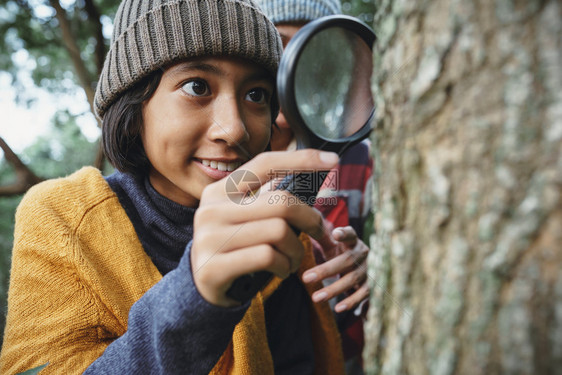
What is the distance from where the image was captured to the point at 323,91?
934 millimetres

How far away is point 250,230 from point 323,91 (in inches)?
15.8

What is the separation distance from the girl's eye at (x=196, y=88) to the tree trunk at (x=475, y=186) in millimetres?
816

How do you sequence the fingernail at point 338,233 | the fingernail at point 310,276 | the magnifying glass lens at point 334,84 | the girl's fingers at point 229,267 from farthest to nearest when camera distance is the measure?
1. the fingernail at point 338,233
2. the fingernail at point 310,276
3. the magnifying glass lens at point 334,84
4. the girl's fingers at point 229,267

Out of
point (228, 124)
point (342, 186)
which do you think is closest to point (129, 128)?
point (228, 124)

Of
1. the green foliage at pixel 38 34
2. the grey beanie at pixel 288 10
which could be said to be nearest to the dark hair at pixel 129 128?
the grey beanie at pixel 288 10

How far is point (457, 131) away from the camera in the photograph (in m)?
0.49

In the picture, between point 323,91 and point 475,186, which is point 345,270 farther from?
point 475,186

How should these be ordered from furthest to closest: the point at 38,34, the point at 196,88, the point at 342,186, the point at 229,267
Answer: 1. the point at 38,34
2. the point at 342,186
3. the point at 196,88
4. the point at 229,267

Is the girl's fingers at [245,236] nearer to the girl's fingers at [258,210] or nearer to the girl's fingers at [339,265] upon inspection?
the girl's fingers at [258,210]

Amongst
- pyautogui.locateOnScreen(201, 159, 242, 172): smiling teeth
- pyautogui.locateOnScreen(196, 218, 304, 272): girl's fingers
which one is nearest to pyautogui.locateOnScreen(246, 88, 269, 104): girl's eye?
pyautogui.locateOnScreen(201, 159, 242, 172): smiling teeth

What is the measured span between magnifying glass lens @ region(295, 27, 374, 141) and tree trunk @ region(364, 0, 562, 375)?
0.88 feet

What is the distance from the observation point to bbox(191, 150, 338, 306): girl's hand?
0.72m

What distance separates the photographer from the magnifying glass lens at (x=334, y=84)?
0.84 m

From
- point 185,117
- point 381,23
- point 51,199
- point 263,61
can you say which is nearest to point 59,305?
point 51,199
